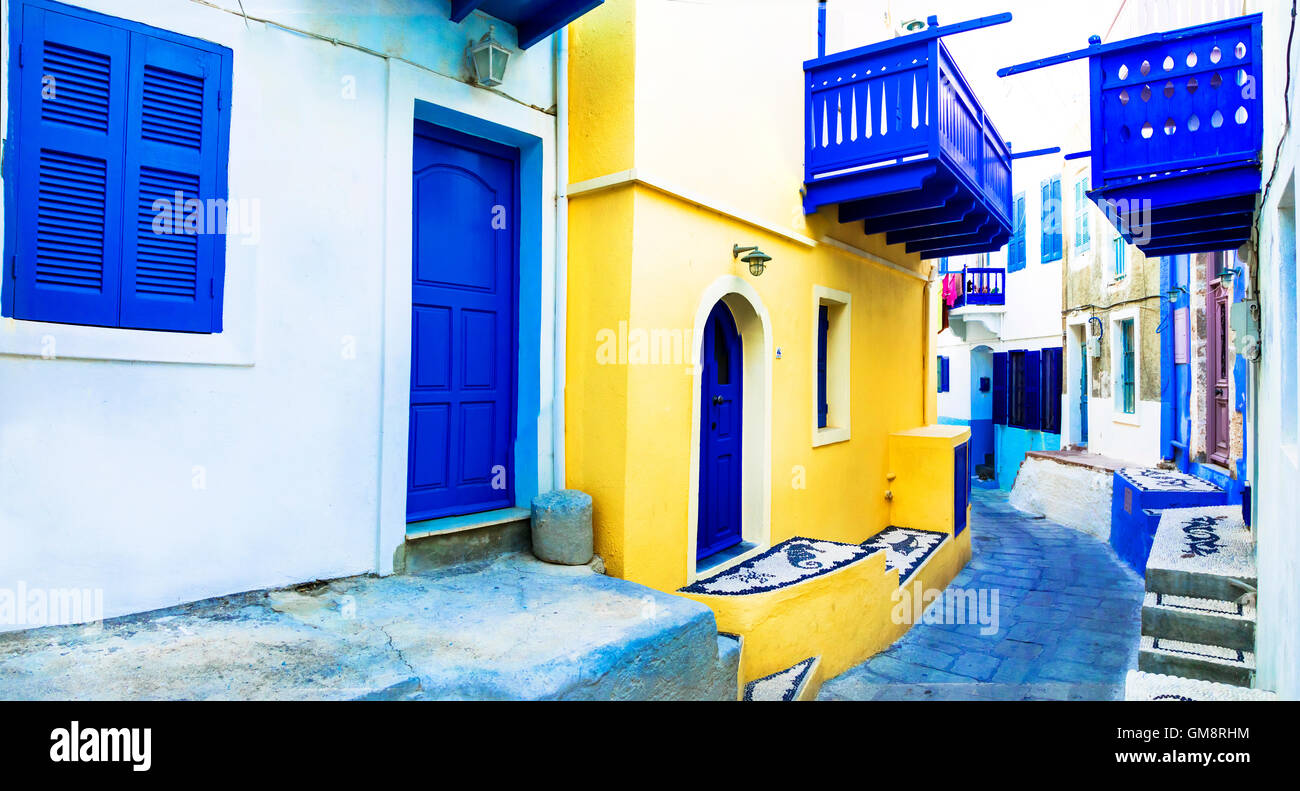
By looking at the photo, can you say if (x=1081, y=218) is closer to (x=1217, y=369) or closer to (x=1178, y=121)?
(x=1217, y=369)

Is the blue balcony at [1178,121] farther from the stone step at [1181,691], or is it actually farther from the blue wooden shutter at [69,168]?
the blue wooden shutter at [69,168]

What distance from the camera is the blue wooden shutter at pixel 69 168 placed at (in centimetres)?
318

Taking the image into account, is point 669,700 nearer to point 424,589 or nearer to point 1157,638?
point 424,589

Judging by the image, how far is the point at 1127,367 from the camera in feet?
42.4

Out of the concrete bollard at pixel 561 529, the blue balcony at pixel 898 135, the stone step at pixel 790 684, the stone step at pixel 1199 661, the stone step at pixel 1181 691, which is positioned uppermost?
the blue balcony at pixel 898 135

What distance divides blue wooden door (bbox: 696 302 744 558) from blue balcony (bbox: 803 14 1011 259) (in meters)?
1.82

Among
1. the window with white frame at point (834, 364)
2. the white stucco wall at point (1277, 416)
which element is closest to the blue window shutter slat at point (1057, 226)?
the window with white frame at point (834, 364)

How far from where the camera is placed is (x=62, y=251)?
3.27 metres

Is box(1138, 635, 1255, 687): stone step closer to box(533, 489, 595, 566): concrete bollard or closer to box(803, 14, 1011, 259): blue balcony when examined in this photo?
box(533, 489, 595, 566): concrete bollard

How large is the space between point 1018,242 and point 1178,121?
13244 mm

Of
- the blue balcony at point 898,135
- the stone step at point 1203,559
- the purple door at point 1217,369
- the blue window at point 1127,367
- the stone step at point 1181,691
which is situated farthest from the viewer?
the blue window at point 1127,367

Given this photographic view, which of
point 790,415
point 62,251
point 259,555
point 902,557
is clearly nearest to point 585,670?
point 259,555

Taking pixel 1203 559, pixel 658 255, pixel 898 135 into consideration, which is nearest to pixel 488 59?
pixel 658 255
